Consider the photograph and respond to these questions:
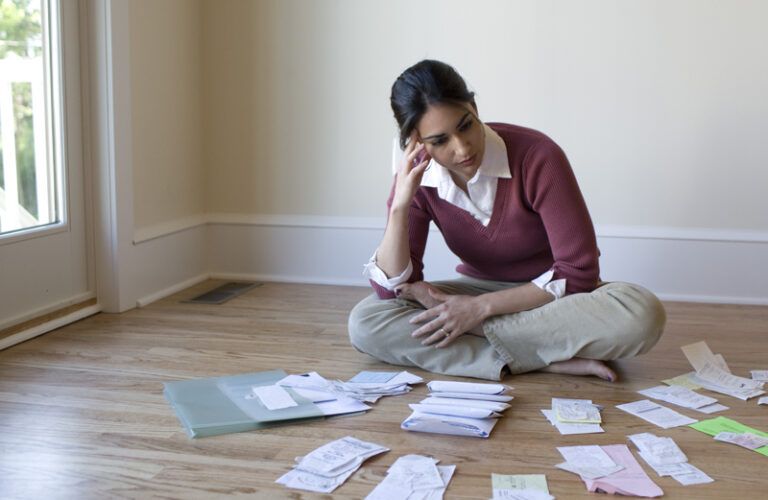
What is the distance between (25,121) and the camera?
2893 mm

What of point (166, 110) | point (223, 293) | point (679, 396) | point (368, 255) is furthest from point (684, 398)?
point (166, 110)

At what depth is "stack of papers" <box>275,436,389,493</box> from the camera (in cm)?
171

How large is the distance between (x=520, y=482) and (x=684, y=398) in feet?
2.49

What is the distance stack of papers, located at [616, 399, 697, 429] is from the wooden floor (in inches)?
1.5

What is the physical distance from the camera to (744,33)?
3441 millimetres

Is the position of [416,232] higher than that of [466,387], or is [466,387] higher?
[416,232]

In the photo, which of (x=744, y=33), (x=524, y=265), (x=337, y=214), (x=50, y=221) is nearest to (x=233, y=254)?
(x=337, y=214)

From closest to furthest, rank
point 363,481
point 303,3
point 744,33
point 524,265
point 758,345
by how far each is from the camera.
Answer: point 363,481, point 524,265, point 758,345, point 744,33, point 303,3

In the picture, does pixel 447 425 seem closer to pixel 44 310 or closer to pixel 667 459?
pixel 667 459

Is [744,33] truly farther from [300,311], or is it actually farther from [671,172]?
[300,311]

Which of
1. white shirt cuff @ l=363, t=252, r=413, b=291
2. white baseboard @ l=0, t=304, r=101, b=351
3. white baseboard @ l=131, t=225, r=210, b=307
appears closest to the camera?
white shirt cuff @ l=363, t=252, r=413, b=291

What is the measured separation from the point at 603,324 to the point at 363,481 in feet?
3.10

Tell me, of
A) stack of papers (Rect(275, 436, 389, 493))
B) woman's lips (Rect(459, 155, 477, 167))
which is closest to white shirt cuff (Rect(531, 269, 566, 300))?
Answer: woman's lips (Rect(459, 155, 477, 167))

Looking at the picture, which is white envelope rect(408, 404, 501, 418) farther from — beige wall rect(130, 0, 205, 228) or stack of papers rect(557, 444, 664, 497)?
beige wall rect(130, 0, 205, 228)
